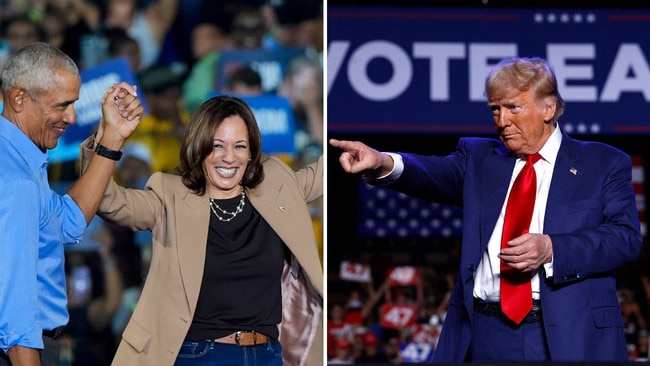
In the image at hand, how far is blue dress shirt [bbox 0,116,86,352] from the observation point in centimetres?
246

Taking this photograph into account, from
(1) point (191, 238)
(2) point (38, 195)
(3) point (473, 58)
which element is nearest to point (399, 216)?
(3) point (473, 58)

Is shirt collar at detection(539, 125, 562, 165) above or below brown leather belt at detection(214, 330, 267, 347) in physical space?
above

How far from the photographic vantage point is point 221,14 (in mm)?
5766

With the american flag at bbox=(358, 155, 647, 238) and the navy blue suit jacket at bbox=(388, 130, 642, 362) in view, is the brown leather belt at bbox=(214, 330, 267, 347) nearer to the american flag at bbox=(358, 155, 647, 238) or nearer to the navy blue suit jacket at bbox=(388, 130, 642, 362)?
→ the navy blue suit jacket at bbox=(388, 130, 642, 362)

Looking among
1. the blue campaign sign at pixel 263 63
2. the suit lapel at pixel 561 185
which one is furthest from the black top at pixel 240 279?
the blue campaign sign at pixel 263 63

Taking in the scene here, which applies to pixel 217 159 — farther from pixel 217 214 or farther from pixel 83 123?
pixel 83 123

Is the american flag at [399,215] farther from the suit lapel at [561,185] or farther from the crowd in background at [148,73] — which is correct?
the suit lapel at [561,185]

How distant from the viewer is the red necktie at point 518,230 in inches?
123

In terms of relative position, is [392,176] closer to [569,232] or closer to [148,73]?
[569,232]

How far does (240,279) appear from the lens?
10.0ft

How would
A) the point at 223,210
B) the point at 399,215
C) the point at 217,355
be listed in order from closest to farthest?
the point at 217,355 < the point at 223,210 < the point at 399,215

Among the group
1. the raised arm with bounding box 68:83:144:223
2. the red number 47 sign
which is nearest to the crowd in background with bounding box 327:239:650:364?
the red number 47 sign

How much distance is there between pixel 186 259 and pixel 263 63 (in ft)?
8.64

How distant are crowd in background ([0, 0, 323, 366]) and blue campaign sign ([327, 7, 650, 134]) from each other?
83 centimetres
